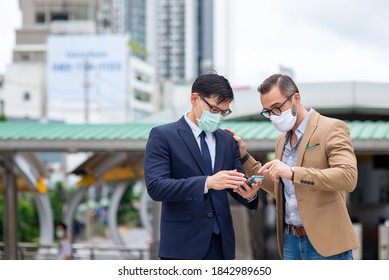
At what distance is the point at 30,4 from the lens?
72875mm

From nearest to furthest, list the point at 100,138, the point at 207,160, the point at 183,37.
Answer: the point at 207,160, the point at 100,138, the point at 183,37

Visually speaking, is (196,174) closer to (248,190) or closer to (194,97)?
(248,190)

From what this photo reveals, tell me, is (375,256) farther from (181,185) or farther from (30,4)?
(30,4)

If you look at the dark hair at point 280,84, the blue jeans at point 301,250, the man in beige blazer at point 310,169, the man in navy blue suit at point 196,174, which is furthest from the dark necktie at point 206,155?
the blue jeans at point 301,250

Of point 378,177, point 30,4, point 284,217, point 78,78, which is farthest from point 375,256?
point 30,4

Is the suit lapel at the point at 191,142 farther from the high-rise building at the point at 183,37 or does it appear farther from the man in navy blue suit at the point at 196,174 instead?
the high-rise building at the point at 183,37

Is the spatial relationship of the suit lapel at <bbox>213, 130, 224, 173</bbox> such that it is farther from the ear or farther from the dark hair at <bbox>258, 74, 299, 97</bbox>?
the dark hair at <bbox>258, 74, 299, 97</bbox>

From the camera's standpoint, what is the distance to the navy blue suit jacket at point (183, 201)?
335 centimetres

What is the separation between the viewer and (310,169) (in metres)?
3.22
